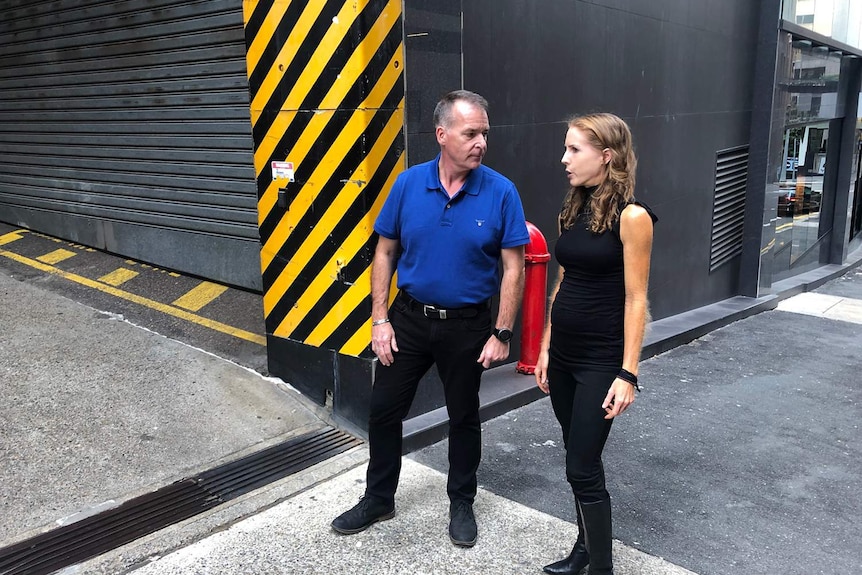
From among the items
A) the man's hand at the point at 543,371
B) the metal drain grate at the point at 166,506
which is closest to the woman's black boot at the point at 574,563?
the man's hand at the point at 543,371

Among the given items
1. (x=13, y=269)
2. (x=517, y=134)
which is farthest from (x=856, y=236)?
(x=13, y=269)

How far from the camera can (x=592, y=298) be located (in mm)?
2883

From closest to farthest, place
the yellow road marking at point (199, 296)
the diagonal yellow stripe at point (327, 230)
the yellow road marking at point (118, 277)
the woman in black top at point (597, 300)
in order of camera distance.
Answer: the woman in black top at point (597, 300) → the diagonal yellow stripe at point (327, 230) → the yellow road marking at point (199, 296) → the yellow road marking at point (118, 277)

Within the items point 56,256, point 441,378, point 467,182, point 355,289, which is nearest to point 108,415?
point 355,289

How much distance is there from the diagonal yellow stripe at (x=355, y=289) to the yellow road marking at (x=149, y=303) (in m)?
1.14

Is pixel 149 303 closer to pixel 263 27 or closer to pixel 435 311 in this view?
pixel 263 27

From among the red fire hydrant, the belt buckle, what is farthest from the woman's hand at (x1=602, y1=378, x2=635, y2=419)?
the red fire hydrant

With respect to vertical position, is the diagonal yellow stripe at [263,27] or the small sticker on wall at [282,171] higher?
the diagonal yellow stripe at [263,27]

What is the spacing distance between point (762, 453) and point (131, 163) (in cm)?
644

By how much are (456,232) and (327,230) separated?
1.49 metres

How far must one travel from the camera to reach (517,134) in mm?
5469

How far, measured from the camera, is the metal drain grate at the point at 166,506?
3176 mm

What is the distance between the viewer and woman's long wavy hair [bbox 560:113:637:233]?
278 cm

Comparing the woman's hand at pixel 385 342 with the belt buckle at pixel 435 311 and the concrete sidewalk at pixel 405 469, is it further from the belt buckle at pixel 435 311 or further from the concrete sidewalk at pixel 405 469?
the concrete sidewalk at pixel 405 469
